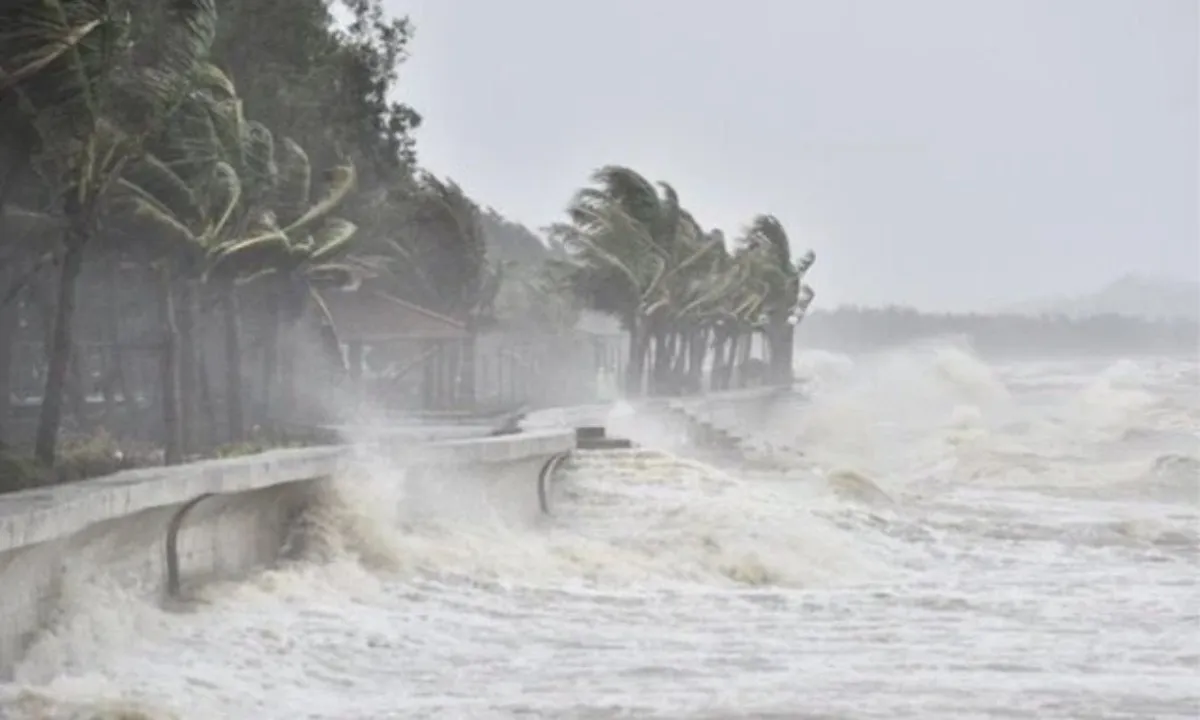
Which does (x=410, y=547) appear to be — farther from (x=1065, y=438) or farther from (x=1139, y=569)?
(x=1065, y=438)

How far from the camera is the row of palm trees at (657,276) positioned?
166 ft

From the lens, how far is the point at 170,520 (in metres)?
15.3

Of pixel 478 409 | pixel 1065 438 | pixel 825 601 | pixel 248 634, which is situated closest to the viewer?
pixel 248 634

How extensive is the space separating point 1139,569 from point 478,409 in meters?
25.1

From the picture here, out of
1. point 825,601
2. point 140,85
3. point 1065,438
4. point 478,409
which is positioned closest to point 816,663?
point 825,601

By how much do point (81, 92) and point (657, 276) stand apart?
36744mm

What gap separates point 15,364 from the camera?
32250 millimetres

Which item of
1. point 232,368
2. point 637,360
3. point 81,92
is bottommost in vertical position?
point 232,368

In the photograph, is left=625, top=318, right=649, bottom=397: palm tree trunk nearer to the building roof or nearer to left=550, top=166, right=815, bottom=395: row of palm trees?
left=550, top=166, right=815, bottom=395: row of palm trees

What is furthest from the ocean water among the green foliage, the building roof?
the building roof

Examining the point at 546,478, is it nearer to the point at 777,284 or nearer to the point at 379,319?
the point at 379,319

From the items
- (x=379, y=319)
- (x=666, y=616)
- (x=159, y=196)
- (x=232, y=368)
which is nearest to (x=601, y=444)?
(x=232, y=368)

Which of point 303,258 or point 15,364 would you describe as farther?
point 15,364

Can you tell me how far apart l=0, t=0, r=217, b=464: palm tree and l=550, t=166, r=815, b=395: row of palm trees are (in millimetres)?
29141
